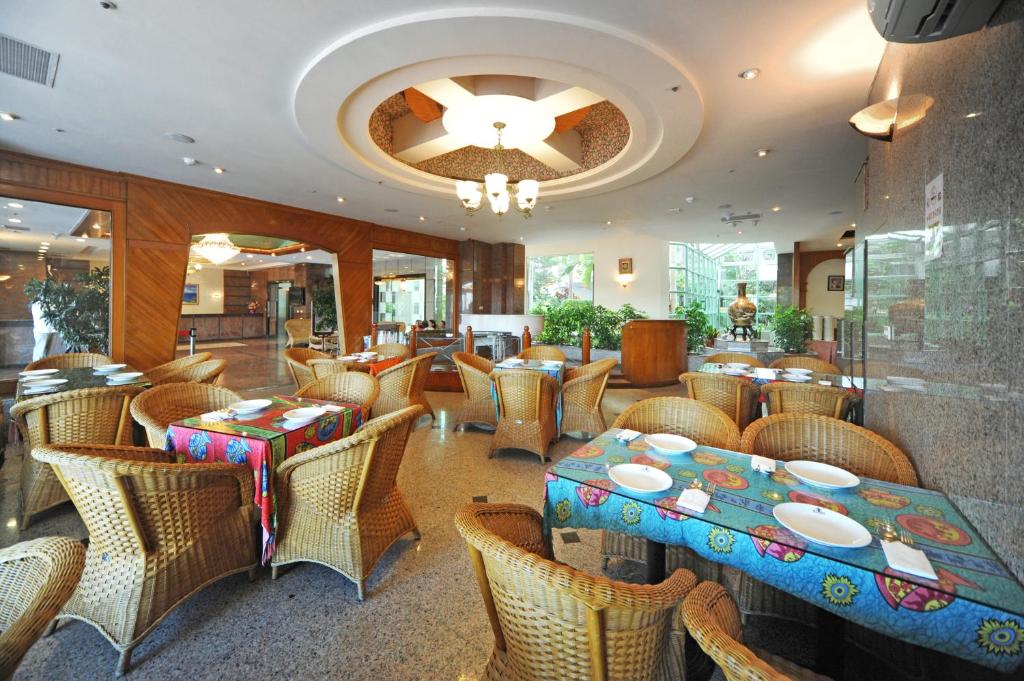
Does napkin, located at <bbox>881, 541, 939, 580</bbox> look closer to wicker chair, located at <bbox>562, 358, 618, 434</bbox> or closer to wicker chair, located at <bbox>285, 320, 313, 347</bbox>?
wicker chair, located at <bbox>562, 358, 618, 434</bbox>

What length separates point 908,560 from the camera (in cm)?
108

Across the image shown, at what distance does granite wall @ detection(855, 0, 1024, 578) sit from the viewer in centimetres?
111

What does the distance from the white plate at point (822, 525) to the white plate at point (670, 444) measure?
478 mm

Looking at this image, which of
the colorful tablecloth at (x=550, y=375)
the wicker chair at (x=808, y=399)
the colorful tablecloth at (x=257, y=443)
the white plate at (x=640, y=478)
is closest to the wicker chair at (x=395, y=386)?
the colorful tablecloth at (x=550, y=375)

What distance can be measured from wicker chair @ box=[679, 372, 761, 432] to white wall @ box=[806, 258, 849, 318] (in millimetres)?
10152

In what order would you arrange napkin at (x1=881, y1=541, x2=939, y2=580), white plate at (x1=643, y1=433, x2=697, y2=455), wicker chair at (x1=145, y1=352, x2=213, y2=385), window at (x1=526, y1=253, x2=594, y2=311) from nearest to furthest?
1. napkin at (x1=881, y1=541, x2=939, y2=580)
2. white plate at (x1=643, y1=433, x2=697, y2=455)
3. wicker chair at (x1=145, y1=352, x2=213, y2=385)
4. window at (x1=526, y1=253, x2=594, y2=311)

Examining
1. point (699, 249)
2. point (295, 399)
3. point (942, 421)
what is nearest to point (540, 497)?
point (295, 399)

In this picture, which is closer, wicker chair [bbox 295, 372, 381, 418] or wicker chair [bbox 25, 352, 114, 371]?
wicker chair [bbox 295, 372, 381, 418]

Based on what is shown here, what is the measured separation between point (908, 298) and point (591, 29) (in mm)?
2210

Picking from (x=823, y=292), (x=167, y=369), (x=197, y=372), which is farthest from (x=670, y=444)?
(x=823, y=292)

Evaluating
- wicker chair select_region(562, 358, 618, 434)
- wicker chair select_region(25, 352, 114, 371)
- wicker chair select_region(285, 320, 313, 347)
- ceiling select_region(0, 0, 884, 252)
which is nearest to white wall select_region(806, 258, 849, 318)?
ceiling select_region(0, 0, 884, 252)

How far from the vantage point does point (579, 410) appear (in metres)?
4.26

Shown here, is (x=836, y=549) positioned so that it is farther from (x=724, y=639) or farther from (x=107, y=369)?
(x=107, y=369)

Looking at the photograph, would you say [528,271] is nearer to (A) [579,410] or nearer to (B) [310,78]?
(A) [579,410]
